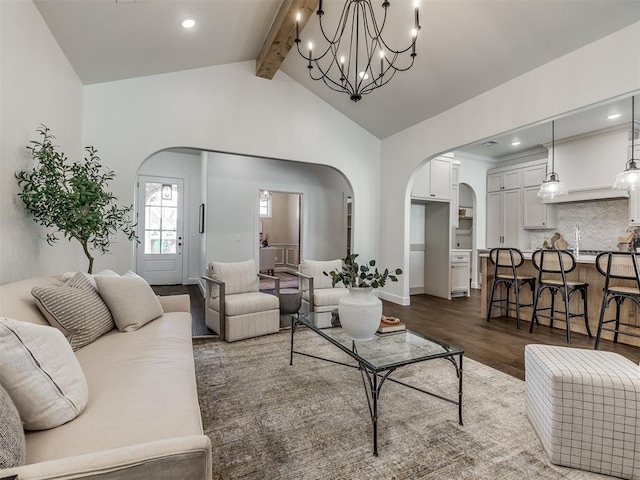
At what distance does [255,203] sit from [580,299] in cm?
523

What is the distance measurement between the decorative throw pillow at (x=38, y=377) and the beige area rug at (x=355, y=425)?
737 millimetres

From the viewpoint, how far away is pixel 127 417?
109cm

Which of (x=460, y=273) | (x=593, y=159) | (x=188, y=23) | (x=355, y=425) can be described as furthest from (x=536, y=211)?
(x=188, y=23)

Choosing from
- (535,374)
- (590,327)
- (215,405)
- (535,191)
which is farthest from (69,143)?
(535,191)

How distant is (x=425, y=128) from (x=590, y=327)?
327 cm

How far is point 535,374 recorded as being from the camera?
5.75ft

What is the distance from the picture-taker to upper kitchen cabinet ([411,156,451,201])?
5.56m

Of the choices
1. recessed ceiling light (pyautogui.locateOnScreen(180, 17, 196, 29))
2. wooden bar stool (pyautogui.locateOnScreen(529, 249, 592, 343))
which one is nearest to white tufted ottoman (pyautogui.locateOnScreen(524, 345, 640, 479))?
wooden bar stool (pyautogui.locateOnScreen(529, 249, 592, 343))

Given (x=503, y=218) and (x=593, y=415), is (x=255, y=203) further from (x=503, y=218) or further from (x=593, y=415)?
(x=593, y=415)

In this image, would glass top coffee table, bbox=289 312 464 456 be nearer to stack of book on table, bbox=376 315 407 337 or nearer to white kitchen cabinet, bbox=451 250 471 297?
stack of book on table, bbox=376 315 407 337

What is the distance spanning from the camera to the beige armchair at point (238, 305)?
3.22m

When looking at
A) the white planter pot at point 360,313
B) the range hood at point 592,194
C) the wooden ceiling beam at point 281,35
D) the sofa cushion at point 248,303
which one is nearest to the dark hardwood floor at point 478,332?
the sofa cushion at point 248,303

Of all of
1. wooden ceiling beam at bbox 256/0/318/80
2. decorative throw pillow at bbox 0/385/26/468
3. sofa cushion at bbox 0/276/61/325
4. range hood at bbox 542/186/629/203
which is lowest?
decorative throw pillow at bbox 0/385/26/468

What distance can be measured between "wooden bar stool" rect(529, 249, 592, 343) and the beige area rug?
161 cm
